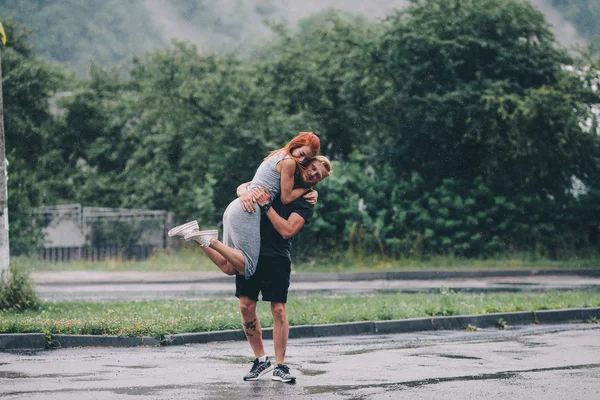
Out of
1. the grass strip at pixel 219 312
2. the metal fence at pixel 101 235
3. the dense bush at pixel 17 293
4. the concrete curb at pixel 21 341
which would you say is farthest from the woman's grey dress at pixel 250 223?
the metal fence at pixel 101 235

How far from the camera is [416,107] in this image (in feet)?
84.7

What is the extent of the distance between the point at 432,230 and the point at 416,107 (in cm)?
325

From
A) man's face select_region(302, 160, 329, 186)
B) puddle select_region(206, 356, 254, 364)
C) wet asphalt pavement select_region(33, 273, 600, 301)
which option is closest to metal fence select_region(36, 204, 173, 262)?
wet asphalt pavement select_region(33, 273, 600, 301)

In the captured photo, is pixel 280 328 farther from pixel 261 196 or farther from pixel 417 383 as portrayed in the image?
pixel 417 383

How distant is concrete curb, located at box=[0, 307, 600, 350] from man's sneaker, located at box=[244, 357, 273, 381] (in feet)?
8.56

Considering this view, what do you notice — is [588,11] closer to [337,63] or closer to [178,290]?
[337,63]

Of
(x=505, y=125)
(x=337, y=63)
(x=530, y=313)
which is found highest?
(x=337, y=63)

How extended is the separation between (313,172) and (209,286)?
13.2m

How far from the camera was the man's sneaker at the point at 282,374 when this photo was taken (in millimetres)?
7801

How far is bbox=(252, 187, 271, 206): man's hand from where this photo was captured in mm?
7980

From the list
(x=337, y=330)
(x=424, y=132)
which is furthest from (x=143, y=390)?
(x=424, y=132)

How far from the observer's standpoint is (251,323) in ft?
27.2

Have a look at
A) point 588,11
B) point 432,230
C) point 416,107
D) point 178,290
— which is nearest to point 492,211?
point 432,230

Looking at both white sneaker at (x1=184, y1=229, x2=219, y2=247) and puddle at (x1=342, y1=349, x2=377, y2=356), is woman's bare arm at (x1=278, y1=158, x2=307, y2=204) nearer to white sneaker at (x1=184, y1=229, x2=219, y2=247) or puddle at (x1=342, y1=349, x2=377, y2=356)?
white sneaker at (x1=184, y1=229, x2=219, y2=247)
